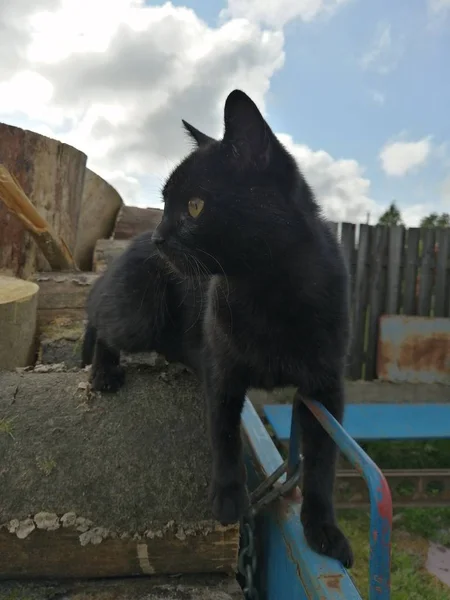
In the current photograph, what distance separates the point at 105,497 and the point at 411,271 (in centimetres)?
357

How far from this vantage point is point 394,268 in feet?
13.4

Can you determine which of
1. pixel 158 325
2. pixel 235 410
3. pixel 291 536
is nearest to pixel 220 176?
pixel 235 410

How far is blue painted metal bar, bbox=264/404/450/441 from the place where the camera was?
10.5 ft

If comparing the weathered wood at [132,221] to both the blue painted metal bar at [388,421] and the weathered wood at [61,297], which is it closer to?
the weathered wood at [61,297]

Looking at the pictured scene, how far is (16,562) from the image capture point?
112cm

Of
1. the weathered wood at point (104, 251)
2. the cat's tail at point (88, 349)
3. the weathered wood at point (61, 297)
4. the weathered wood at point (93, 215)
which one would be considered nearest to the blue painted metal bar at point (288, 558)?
the cat's tail at point (88, 349)

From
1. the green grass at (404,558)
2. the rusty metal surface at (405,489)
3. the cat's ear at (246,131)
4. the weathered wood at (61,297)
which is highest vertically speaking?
the cat's ear at (246,131)

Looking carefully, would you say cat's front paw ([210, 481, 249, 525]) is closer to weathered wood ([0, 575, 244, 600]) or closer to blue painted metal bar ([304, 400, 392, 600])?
weathered wood ([0, 575, 244, 600])

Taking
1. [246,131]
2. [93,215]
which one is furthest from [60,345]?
[93,215]

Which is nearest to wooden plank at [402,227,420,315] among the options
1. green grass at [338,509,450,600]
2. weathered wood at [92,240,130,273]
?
green grass at [338,509,450,600]

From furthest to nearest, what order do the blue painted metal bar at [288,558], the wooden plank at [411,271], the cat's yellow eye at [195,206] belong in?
the wooden plank at [411,271] → the cat's yellow eye at [195,206] → the blue painted metal bar at [288,558]

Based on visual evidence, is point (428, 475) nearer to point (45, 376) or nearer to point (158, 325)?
point (158, 325)

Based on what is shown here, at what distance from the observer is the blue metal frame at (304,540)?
2.24 feet

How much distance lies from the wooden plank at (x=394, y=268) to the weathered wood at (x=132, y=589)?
331 centimetres
